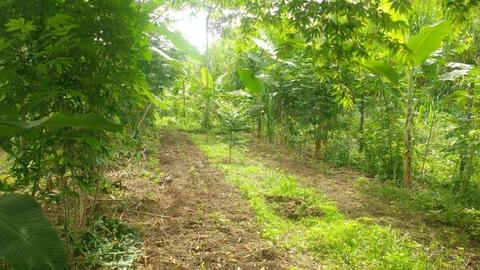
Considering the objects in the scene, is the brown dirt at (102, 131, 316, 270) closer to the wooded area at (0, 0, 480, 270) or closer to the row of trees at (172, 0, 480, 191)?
the wooded area at (0, 0, 480, 270)

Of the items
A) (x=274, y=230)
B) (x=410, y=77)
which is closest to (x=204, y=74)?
(x=410, y=77)

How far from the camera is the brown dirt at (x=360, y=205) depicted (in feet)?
12.1

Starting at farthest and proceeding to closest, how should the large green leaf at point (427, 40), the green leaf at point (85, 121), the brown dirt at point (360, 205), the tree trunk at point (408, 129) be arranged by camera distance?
the tree trunk at point (408, 129) → the large green leaf at point (427, 40) → the brown dirt at point (360, 205) → the green leaf at point (85, 121)

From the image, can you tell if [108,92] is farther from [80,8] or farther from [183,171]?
[183,171]

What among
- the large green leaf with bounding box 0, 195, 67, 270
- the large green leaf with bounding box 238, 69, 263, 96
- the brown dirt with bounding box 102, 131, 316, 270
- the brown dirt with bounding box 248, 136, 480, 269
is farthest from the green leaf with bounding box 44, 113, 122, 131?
the large green leaf with bounding box 238, 69, 263, 96

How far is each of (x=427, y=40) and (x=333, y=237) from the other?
2.98 m

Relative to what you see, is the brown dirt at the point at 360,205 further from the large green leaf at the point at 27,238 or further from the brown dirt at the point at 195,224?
the large green leaf at the point at 27,238

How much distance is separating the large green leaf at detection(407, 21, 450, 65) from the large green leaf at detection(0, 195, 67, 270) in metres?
4.44

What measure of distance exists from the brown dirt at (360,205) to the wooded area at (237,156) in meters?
0.03

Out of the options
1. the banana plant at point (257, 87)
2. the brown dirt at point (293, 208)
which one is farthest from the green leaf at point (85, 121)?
the banana plant at point (257, 87)

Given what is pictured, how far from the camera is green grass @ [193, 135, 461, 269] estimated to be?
3.04m

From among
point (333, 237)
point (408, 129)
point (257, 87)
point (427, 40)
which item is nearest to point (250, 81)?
point (257, 87)

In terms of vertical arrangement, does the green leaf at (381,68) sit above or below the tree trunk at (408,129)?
above

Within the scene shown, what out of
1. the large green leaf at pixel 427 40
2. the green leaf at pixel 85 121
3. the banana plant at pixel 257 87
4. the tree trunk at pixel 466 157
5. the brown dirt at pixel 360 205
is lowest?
the brown dirt at pixel 360 205
